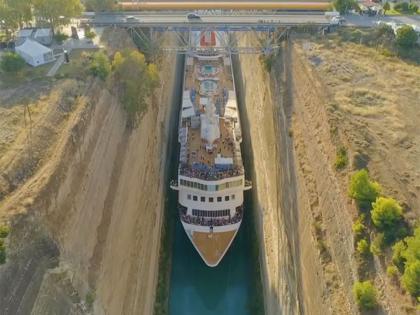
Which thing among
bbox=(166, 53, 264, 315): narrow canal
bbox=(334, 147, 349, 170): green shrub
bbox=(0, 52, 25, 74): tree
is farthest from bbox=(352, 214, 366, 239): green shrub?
bbox=(0, 52, 25, 74): tree

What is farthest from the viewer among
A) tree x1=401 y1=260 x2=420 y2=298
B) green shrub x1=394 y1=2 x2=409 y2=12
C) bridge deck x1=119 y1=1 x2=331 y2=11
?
green shrub x1=394 y1=2 x2=409 y2=12

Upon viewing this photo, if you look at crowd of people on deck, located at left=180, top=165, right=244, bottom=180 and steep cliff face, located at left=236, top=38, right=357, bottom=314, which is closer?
steep cliff face, located at left=236, top=38, right=357, bottom=314

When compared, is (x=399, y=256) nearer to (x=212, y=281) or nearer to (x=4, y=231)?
(x=212, y=281)

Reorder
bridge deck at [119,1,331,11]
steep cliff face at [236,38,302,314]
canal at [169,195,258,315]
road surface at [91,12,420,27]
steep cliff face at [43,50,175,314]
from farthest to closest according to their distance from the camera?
bridge deck at [119,1,331,11] → road surface at [91,12,420,27] → canal at [169,195,258,315] → steep cliff face at [236,38,302,314] → steep cliff face at [43,50,175,314]

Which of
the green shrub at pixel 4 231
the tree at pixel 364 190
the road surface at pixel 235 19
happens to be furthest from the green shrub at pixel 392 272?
the road surface at pixel 235 19

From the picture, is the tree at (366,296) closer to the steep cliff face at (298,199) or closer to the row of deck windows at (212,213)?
the steep cliff face at (298,199)

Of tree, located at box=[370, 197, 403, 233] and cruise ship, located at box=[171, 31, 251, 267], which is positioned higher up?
tree, located at box=[370, 197, 403, 233]

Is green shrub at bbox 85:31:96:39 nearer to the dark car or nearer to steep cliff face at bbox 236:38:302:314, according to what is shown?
the dark car

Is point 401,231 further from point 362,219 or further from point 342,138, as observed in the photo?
point 342,138

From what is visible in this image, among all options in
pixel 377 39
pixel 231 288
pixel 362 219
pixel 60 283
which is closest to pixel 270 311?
pixel 231 288

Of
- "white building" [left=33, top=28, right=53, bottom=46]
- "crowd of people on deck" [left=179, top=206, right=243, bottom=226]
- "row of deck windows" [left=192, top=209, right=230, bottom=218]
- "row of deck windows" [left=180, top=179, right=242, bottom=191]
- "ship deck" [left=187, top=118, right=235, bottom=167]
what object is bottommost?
"crowd of people on deck" [left=179, top=206, right=243, bottom=226]
